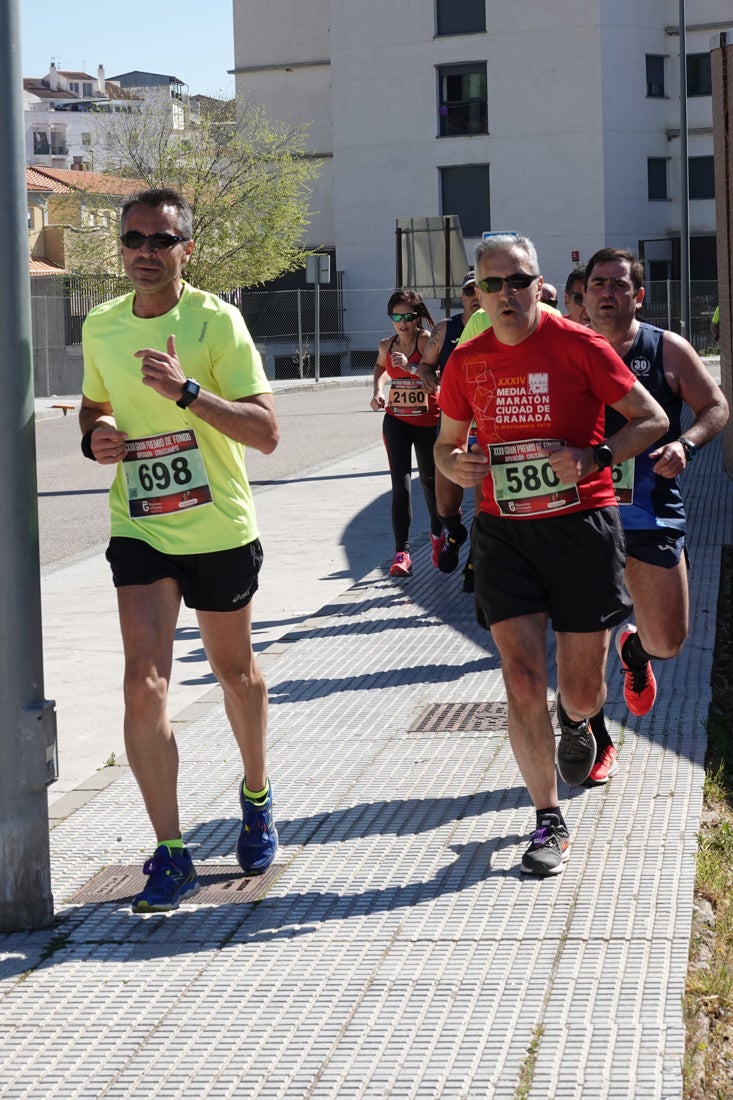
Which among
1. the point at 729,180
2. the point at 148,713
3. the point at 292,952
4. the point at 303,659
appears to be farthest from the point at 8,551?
the point at 729,180

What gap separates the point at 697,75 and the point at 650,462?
5252 centimetres

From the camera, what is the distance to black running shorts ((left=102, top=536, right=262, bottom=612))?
16.2ft

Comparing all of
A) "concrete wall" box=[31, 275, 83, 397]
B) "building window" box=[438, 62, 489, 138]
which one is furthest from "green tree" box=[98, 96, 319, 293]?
"building window" box=[438, 62, 489, 138]

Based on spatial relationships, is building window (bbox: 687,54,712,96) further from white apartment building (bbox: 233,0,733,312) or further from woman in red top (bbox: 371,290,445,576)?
woman in red top (bbox: 371,290,445,576)

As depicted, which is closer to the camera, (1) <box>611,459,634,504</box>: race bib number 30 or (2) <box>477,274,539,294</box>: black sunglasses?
(2) <box>477,274,539,294</box>: black sunglasses

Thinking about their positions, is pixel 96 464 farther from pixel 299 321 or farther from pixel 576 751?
pixel 299 321

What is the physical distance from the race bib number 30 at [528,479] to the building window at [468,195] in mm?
49195

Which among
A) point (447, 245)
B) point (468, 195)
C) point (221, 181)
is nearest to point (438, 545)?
point (447, 245)

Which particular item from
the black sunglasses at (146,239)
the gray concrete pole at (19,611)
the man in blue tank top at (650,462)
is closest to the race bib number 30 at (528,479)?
the man in blue tank top at (650,462)

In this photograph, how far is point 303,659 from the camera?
859cm

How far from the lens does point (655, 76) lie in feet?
176

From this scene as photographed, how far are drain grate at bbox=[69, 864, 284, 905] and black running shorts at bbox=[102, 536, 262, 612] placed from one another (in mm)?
852

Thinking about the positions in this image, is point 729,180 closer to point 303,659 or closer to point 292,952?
point 303,659

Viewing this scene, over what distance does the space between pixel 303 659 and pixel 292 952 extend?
13.5 feet
